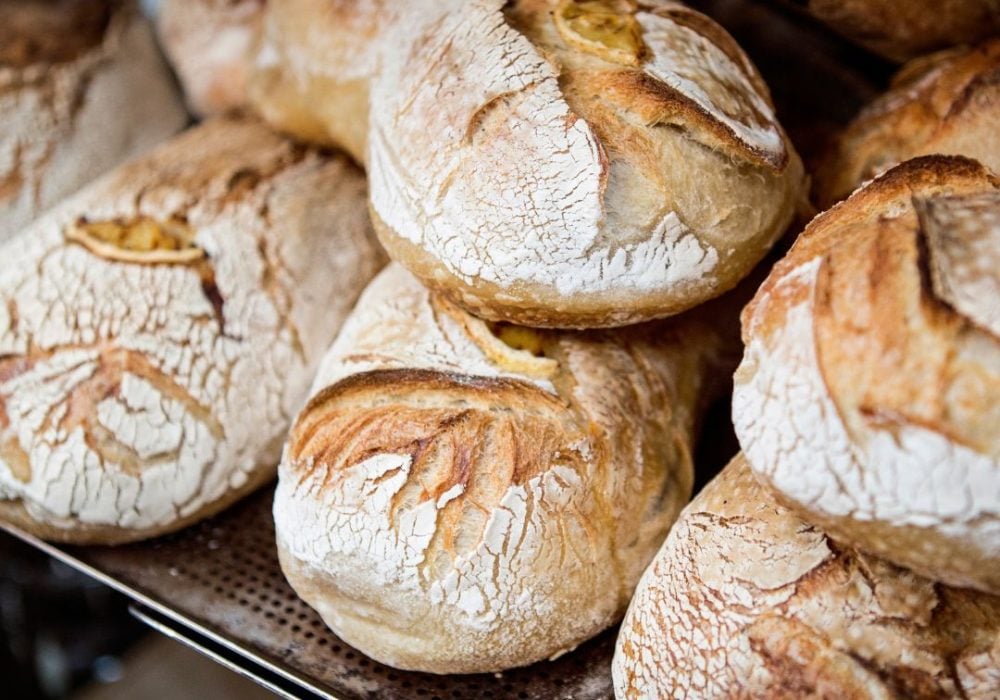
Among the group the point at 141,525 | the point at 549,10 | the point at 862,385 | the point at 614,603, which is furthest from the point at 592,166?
the point at 141,525

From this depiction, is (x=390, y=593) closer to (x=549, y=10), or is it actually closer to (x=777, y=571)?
(x=777, y=571)

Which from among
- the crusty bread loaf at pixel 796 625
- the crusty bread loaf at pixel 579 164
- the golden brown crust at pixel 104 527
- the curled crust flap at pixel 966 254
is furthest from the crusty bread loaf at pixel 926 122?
the golden brown crust at pixel 104 527

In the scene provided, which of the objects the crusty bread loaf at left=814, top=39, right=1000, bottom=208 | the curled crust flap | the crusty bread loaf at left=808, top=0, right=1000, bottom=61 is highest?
the curled crust flap

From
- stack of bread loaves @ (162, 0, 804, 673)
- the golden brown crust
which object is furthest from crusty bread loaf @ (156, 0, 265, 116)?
the golden brown crust

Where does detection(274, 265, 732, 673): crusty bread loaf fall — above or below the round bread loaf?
below

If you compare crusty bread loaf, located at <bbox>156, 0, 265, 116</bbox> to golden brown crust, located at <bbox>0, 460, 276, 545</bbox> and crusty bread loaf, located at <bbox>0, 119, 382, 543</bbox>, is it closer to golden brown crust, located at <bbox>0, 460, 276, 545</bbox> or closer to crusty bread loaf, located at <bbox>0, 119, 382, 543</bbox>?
crusty bread loaf, located at <bbox>0, 119, 382, 543</bbox>
